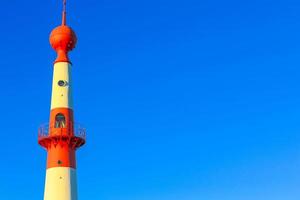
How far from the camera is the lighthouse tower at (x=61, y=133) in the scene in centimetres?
4369

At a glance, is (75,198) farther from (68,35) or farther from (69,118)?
(68,35)

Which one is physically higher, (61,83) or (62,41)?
(62,41)

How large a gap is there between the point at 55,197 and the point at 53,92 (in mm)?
8675

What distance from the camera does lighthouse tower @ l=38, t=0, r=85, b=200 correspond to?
A: 43.7 metres

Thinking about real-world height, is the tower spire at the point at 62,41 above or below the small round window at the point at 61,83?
above

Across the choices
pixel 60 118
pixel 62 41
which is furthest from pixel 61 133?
pixel 62 41

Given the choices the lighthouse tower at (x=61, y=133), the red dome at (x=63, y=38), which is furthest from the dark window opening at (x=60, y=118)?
the red dome at (x=63, y=38)

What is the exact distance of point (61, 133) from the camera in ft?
147

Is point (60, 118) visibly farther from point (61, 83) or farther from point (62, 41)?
point (62, 41)

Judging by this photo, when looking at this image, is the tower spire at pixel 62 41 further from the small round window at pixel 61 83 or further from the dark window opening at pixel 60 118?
the dark window opening at pixel 60 118

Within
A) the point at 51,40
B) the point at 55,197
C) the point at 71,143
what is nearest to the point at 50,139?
the point at 71,143

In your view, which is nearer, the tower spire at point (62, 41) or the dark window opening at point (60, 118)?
the dark window opening at point (60, 118)

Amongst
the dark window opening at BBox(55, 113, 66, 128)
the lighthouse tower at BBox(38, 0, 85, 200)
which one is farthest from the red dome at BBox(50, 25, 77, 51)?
the dark window opening at BBox(55, 113, 66, 128)

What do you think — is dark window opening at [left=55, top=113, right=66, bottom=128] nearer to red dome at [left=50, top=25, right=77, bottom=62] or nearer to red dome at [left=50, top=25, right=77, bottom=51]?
red dome at [left=50, top=25, right=77, bottom=62]
